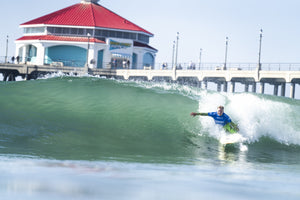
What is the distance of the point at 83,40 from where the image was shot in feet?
236

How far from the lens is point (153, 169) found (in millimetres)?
9484

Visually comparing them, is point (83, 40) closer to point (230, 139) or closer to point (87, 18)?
point (87, 18)

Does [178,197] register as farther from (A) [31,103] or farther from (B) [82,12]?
(B) [82,12]

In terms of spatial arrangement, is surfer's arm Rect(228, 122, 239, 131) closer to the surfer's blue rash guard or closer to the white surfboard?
the surfer's blue rash guard

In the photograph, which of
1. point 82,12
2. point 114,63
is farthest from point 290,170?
point 82,12

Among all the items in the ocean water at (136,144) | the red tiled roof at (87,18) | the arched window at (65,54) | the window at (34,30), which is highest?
the red tiled roof at (87,18)

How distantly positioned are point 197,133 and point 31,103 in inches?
241

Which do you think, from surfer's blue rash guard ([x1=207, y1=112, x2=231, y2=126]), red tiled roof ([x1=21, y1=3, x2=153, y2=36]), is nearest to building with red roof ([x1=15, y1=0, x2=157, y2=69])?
red tiled roof ([x1=21, y1=3, x2=153, y2=36])

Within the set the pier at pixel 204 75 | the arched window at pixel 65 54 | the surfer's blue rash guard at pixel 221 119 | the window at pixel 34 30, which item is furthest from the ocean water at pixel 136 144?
the window at pixel 34 30

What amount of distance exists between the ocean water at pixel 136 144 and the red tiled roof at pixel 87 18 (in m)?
49.1

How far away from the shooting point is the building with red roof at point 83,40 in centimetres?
7194

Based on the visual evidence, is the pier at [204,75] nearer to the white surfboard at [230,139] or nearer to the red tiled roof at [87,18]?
the red tiled roof at [87,18]

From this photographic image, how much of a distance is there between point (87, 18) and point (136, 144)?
207ft

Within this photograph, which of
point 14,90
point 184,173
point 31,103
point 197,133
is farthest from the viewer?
point 14,90
